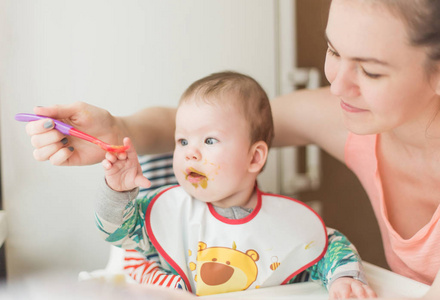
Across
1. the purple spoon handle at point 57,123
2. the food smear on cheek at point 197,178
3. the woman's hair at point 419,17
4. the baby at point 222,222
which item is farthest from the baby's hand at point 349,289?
the purple spoon handle at point 57,123

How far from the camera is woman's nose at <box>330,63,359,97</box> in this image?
761 mm

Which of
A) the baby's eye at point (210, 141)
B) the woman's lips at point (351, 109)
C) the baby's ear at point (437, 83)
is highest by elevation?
the baby's ear at point (437, 83)

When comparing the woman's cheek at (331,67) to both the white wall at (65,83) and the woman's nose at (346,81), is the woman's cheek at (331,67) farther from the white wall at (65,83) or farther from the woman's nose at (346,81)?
the white wall at (65,83)

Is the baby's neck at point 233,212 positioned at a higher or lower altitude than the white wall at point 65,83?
lower

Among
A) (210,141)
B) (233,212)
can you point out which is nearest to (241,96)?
(210,141)

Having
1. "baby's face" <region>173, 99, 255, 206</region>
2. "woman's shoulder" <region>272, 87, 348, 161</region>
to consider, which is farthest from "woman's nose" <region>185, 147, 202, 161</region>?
"woman's shoulder" <region>272, 87, 348, 161</region>

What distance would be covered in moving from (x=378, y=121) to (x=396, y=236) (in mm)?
261

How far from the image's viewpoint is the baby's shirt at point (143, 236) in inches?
32.3

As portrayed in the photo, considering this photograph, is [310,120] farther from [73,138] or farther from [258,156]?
[73,138]

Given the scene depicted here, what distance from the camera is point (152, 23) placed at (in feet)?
3.59

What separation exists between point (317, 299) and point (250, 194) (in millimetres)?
224

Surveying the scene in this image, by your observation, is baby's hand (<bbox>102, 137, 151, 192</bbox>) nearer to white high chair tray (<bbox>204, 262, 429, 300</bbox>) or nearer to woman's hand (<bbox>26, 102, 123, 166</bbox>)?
woman's hand (<bbox>26, 102, 123, 166</bbox>)

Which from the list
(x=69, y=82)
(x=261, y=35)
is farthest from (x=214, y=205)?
(x=261, y=35)

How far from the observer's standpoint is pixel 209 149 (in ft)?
2.89
